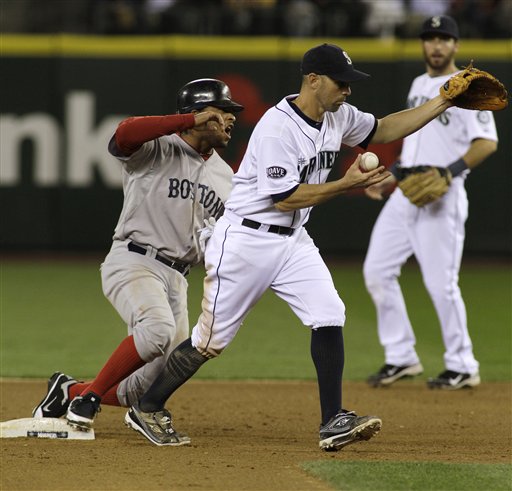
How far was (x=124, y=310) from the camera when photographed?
18.8 ft

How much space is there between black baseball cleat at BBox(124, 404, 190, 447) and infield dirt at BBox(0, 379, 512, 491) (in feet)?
0.19

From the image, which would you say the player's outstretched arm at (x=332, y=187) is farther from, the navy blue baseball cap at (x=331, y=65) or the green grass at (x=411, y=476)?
the green grass at (x=411, y=476)

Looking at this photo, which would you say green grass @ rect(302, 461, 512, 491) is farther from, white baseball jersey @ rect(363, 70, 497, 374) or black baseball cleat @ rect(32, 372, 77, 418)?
white baseball jersey @ rect(363, 70, 497, 374)

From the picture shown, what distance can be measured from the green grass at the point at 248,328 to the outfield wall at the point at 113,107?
0.76 m

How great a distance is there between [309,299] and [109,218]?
31.0ft

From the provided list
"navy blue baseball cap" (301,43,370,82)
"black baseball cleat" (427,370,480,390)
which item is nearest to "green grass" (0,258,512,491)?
"black baseball cleat" (427,370,480,390)

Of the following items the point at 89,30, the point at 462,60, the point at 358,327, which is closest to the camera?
the point at 358,327

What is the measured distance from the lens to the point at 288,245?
5.46m

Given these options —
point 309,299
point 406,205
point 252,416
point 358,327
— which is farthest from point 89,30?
point 309,299

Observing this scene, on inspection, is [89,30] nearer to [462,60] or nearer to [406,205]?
[462,60]

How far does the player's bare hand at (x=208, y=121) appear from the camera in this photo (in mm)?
5453

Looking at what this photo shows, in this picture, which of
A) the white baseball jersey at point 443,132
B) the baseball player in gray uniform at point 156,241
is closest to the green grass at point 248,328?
the white baseball jersey at point 443,132

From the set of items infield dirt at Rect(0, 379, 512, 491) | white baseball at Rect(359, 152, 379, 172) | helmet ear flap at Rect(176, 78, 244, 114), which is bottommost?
infield dirt at Rect(0, 379, 512, 491)

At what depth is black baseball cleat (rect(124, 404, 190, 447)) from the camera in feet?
18.2
